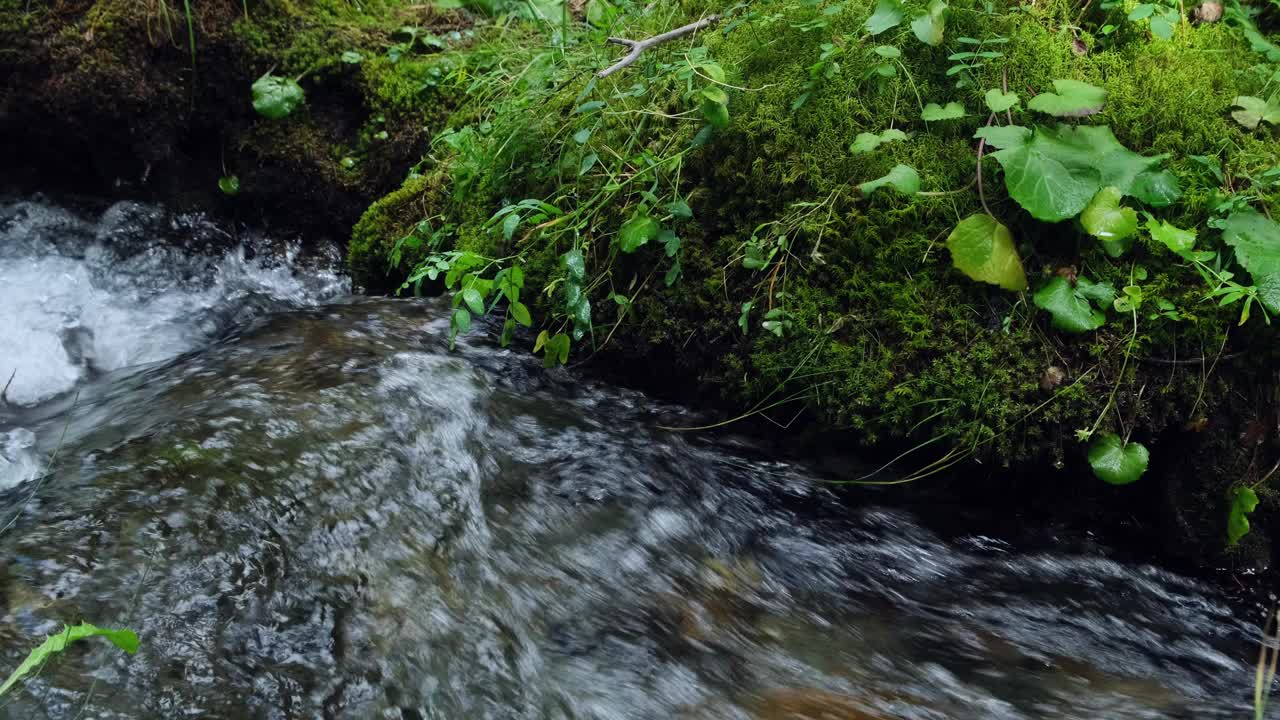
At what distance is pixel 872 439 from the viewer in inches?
94.0

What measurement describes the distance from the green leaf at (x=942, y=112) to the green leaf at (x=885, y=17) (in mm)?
270

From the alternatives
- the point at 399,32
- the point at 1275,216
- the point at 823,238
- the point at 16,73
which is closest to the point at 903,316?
the point at 823,238

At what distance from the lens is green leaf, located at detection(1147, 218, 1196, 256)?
7.14 feet

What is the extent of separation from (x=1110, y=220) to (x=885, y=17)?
2.90ft

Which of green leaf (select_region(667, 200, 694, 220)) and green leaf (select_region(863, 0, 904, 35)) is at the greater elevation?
green leaf (select_region(863, 0, 904, 35))

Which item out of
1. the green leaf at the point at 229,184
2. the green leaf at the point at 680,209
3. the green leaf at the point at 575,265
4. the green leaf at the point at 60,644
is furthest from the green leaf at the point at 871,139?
the green leaf at the point at 229,184

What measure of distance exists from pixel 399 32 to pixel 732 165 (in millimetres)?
2374

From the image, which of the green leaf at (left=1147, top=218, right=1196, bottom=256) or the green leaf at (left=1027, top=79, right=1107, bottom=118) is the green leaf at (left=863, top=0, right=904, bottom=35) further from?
the green leaf at (left=1147, top=218, right=1196, bottom=256)

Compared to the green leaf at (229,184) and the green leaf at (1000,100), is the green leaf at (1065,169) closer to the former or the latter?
the green leaf at (1000,100)

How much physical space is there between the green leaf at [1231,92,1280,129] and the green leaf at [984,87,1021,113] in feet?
2.29

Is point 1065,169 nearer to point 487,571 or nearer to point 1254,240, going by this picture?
point 1254,240

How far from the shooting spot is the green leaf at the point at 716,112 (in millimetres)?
2596

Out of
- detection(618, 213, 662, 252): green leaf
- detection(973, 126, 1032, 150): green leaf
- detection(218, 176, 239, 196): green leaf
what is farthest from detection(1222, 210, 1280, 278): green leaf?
detection(218, 176, 239, 196): green leaf

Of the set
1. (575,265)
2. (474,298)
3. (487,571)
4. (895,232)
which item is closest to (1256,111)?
(895,232)
